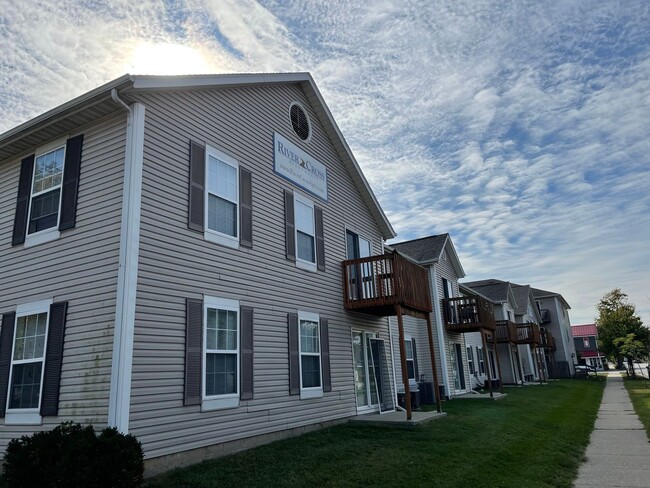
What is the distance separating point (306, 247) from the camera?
38.2 feet

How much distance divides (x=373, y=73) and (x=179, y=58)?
5.14m

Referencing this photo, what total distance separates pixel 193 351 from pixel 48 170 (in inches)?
175

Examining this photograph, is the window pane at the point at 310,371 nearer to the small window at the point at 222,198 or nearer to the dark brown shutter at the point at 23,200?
the small window at the point at 222,198

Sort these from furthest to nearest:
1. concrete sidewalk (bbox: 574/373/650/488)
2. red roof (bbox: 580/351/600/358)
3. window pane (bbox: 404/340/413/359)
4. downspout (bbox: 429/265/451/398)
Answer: red roof (bbox: 580/351/600/358), downspout (bbox: 429/265/451/398), window pane (bbox: 404/340/413/359), concrete sidewalk (bbox: 574/373/650/488)

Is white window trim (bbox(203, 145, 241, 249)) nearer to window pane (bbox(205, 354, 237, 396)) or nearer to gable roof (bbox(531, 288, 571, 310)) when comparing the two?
window pane (bbox(205, 354, 237, 396))

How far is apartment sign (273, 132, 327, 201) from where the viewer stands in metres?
11.1

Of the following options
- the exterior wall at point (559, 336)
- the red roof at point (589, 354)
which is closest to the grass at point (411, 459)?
the exterior wall at point (559, 336)

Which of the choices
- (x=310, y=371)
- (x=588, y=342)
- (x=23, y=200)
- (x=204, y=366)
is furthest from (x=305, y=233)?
(x=588, y=342)

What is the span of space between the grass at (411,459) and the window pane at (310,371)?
1.10 metres

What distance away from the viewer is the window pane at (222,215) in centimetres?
871

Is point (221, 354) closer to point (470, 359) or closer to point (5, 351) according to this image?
point (5, 351)

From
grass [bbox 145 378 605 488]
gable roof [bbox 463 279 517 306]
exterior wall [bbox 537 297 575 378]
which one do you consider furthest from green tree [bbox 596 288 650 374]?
grass [bbox 145 378 605 488]

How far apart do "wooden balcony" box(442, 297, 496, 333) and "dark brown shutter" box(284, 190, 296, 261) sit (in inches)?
509

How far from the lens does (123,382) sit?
6340mm
